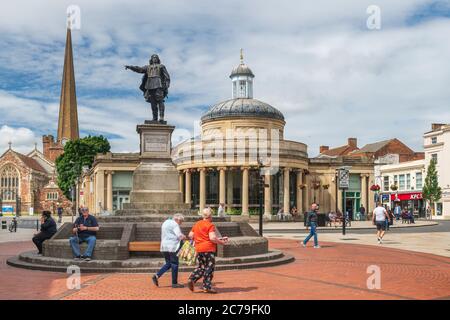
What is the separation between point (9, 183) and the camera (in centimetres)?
11581

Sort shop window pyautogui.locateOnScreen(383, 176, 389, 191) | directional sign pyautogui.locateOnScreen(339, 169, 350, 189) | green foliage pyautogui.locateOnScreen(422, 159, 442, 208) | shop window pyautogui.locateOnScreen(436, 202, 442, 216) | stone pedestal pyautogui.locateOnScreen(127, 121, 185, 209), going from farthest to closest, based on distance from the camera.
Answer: shop window pyautogui.locateOnScreen(383, 176, 389, 191)
shop window pyautogui.locateOnScreen(436, 202, 442, 216)
green foliage pyautogui.locateOnScreen(422, 159, 442, 208)
directional sign pyautogui.locateOnScreen(339, 169, 350, 189)
stone pedestal pyautogui.locateOnScreen(127, 121, 185, 209)

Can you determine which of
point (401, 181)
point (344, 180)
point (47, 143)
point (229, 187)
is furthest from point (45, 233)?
point (47, 143)

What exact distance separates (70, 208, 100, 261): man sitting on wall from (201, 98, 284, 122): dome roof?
4900 centimetres

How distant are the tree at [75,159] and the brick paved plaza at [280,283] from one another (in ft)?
207

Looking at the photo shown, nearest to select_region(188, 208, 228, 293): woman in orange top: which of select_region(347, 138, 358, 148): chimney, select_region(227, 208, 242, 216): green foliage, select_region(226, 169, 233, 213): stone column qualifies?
select_region(227, 208, 242, 216): green foliage

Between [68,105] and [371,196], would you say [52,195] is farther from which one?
[371,196]

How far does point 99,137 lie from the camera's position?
81.2 m

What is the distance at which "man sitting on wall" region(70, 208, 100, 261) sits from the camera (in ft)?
46.4

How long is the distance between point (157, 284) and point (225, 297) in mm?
1804

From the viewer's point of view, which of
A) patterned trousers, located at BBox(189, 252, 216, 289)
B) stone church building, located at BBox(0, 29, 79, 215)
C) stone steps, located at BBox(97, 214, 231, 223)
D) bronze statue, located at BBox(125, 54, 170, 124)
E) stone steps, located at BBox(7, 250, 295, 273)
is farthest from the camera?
stone church building, located at BBox(0, 29, 79, 215)

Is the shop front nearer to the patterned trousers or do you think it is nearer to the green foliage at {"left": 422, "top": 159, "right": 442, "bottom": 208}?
the green foliage at {"left": 422, "top": 159, "right": 442, "bottom": 208}
